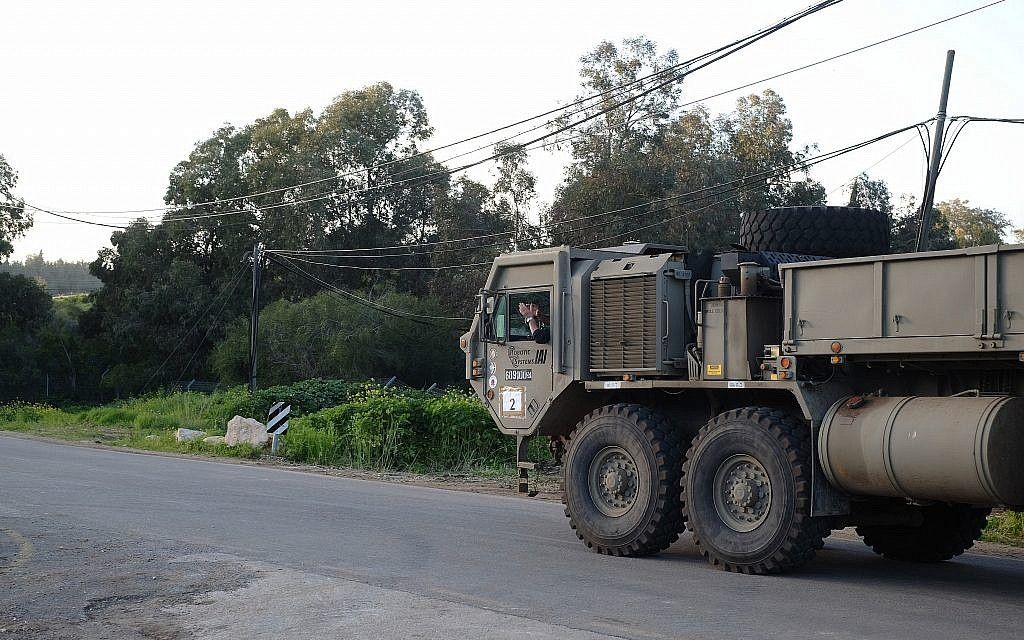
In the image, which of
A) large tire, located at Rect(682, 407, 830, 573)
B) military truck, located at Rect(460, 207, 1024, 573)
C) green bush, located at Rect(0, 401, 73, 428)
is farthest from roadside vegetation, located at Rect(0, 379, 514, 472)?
large tire, located at Rect(682, 407, 830, 573)

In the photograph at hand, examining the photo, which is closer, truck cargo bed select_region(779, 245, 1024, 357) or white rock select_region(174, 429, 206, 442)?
truck cargo bed select_region(779, 245, 1024, 357)

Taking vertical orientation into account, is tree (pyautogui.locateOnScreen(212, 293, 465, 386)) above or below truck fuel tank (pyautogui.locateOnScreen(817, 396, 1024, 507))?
above

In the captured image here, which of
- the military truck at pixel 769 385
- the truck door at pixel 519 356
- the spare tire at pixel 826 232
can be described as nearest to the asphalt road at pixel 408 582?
the military truck at pixel 769 385

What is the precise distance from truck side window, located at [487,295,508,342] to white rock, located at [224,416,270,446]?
13540 millimetres

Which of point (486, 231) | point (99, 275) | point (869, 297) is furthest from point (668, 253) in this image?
point (99, 275)

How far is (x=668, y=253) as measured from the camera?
11570 millimetres

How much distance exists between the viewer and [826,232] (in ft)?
37.5

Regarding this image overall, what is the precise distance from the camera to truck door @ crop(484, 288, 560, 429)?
40.6ft

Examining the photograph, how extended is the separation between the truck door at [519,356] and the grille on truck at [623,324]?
1.88 ft

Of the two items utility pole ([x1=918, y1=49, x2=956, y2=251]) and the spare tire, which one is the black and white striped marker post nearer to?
utility pole ([x1=918, y1=49, x2=956, y2=251])

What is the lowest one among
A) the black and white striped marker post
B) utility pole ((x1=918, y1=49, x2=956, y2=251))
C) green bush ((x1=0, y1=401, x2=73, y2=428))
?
green bush ((x1=0, y1=401, x2=73, y2=428))

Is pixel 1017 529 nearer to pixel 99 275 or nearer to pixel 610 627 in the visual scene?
pixel 610 627

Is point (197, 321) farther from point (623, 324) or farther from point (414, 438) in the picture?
point (623, 324)

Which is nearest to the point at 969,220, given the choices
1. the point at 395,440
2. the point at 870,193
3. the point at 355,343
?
the point at 870,193
